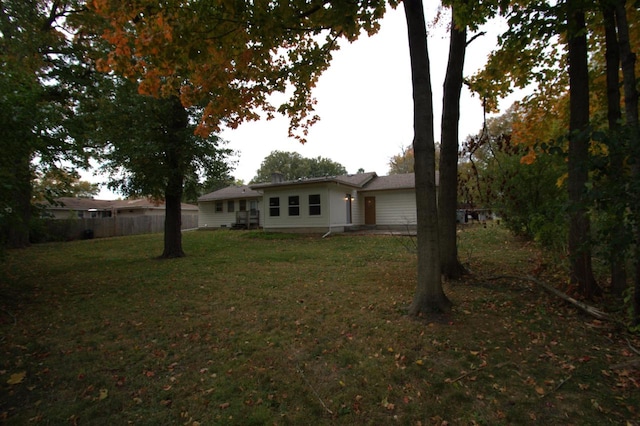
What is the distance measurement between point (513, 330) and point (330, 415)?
105 inches

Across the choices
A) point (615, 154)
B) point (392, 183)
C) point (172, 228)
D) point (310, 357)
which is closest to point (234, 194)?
point (392, 183)

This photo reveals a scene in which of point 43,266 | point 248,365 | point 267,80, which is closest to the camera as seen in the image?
point 248,365

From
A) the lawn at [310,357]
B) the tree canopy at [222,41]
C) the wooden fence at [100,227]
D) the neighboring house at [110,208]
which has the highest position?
the tree canopy at [222,41]

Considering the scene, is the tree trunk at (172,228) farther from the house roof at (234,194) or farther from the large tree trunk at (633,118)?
the house roof at (234,194)

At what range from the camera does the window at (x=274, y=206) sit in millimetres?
18955

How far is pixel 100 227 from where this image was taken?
21.1 m

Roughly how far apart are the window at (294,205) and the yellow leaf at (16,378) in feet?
50.3

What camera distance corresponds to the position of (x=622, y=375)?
275 centimetres

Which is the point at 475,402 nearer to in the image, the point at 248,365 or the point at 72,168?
the point at 248,365

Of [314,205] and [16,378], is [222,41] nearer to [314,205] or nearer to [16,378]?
[16,378]

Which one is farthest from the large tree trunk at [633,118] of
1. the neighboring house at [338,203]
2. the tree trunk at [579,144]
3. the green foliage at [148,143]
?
the neighboring house at [338,203]

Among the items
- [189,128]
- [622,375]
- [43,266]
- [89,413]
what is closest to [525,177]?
[622,375]

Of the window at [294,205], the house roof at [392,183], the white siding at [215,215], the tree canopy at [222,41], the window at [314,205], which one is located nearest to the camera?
the tree canopy at [222,41]

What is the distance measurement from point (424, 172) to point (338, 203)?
1373 cm
